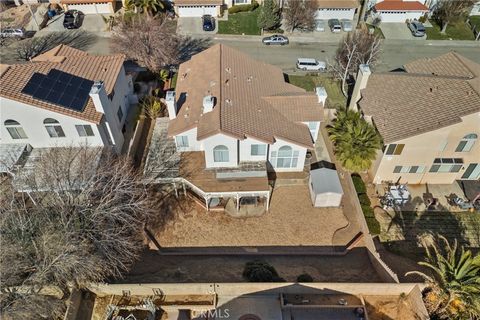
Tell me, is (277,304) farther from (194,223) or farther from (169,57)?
(169,57)

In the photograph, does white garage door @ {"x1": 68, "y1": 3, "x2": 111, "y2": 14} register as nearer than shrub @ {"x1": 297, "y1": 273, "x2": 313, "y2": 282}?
No

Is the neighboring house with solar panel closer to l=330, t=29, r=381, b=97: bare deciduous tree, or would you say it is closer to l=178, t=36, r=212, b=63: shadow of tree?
l=178, t=36, r=212, b=63: shadow of tree

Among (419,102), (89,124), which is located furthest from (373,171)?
(89,124)

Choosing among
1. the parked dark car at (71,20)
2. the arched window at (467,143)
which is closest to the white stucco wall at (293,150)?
the arched window at (467,143)

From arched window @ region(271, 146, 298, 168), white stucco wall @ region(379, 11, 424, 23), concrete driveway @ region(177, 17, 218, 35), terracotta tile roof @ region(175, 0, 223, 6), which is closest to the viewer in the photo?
arched window @ region(271, 146, 298, 168)

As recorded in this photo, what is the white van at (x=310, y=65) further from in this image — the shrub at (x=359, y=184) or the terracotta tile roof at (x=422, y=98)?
the shrub at (x=359, y=184)

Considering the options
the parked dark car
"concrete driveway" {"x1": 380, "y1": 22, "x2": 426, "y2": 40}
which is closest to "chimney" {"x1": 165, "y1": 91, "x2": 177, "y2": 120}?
the parked dark car
